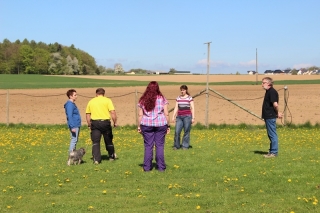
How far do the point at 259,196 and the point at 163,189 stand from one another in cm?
171

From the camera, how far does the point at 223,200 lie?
750 centimetres

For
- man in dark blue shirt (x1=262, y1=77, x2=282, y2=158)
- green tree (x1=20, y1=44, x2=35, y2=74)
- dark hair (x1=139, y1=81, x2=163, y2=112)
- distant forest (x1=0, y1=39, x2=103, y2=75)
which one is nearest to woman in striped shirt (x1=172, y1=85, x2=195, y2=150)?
man in dark blue shirt (x1=262, y1=77, x2=282, y2=158)

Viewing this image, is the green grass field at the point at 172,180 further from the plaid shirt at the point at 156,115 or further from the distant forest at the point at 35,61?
the distant forest at the point at 35,61

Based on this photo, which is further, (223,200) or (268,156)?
(268,156)

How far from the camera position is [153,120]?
10.2 metres

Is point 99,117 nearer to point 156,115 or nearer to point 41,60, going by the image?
point 156,115

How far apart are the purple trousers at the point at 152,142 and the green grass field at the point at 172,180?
270 millimetres

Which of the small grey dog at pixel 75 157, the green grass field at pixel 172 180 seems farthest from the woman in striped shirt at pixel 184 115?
the small grey dog at pixel 75 157

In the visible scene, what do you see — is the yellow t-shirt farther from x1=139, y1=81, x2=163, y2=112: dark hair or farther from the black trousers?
x1=139, y1=81, x2=163, y2=112: dark hair

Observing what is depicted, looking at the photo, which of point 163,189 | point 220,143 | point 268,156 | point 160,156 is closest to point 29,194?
point 163,189

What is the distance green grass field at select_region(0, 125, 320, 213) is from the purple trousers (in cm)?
27

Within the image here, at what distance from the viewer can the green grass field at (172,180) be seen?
24.1 feet

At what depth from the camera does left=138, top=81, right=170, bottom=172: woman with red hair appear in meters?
10.2

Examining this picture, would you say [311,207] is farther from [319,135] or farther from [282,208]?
[319,135]
